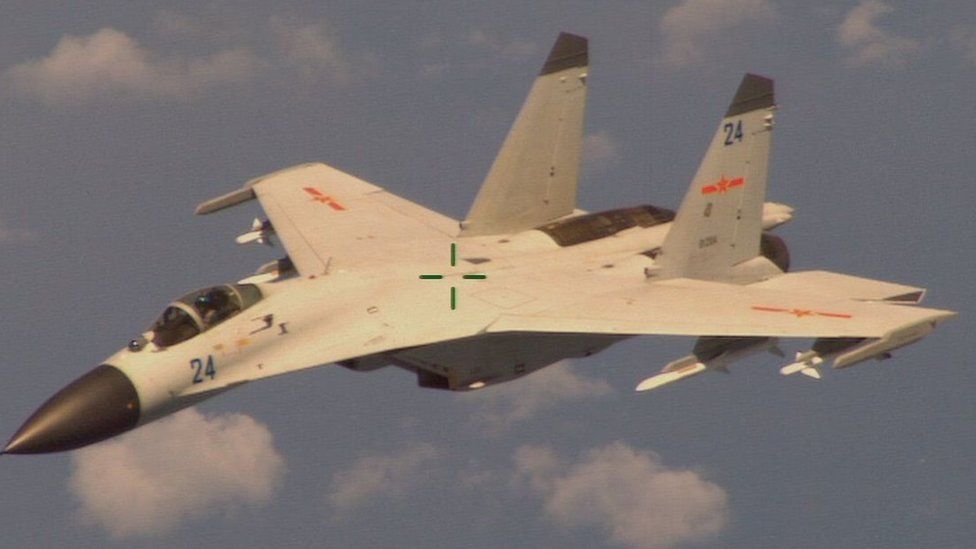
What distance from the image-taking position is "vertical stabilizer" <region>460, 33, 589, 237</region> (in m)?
40.0

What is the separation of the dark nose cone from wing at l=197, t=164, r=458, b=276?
6.10 metres

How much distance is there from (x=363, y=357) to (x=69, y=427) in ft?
19.8

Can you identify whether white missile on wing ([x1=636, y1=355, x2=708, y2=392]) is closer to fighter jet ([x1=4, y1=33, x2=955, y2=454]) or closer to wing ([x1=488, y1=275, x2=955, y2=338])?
fighter jet ([x1=4, y1=33, x2=955, y2=454])

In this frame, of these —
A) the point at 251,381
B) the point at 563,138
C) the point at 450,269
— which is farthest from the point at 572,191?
the point at 251,381

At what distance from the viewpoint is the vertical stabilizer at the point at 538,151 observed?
40.0 metres

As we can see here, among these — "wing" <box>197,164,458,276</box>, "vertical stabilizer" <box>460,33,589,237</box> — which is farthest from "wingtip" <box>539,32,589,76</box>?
"wing" <box>197,164,458,276</box>

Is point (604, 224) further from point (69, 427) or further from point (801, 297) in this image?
point (69, 427)

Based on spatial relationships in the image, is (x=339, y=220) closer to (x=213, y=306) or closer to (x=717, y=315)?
(x=213, y=306)

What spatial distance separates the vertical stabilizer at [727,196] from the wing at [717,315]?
90cm

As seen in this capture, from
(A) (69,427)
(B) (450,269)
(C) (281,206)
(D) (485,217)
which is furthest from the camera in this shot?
(C) (281,206)

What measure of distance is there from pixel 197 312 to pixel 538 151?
9840 mm

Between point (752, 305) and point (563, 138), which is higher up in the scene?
point (563, 138)

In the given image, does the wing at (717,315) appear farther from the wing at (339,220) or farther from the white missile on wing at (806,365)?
the wing at (339,220)

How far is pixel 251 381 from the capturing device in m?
33.7
